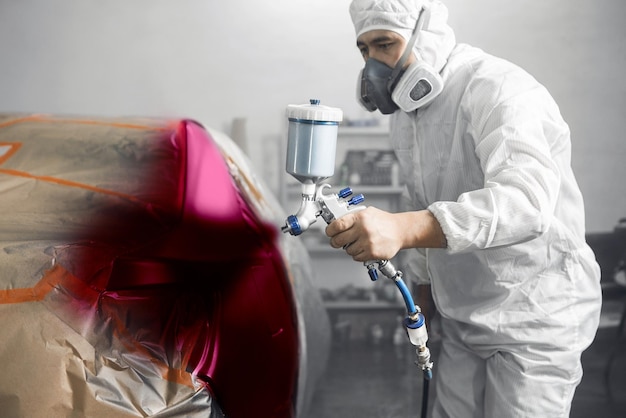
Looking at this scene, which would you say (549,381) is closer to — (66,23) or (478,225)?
(478,225)

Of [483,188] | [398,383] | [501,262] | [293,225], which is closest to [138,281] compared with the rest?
[293,225]

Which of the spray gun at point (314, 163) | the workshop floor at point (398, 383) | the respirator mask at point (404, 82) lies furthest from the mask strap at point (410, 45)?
the workshop floor at point (398, 383)

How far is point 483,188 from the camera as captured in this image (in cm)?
105

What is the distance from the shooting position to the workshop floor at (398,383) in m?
2.18

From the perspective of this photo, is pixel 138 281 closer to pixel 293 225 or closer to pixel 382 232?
pixel 293 225

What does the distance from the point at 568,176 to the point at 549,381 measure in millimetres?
433

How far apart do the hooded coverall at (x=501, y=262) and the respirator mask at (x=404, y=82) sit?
4cm

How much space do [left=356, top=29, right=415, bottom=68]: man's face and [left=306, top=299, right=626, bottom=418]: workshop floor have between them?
1.29m

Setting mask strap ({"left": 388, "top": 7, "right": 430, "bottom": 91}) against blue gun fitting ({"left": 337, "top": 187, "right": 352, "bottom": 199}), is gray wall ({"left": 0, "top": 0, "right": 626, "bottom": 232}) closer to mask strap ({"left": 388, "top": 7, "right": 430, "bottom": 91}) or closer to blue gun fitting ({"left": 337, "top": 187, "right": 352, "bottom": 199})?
mask strap ({"left": 388, "top": 7, "right": 430, "bottom": 91})

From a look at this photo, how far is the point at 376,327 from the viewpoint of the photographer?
2699 mm

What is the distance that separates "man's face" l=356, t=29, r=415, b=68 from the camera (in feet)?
4.15

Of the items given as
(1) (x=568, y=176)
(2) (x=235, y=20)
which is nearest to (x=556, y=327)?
(1) (x=568, y=176)

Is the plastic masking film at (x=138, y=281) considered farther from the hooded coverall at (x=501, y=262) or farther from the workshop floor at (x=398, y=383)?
the workshop floor at (x=398, y=383)

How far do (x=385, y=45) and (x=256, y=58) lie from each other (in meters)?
1.29
